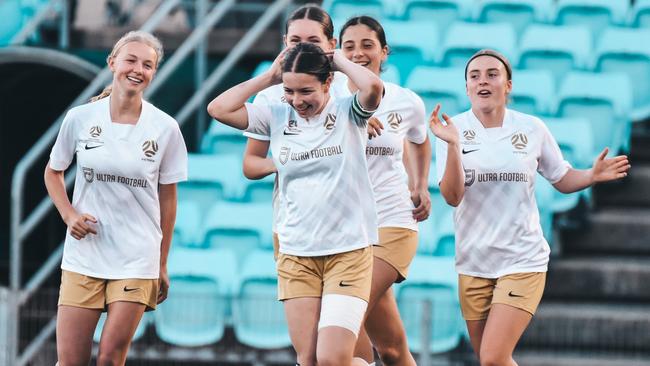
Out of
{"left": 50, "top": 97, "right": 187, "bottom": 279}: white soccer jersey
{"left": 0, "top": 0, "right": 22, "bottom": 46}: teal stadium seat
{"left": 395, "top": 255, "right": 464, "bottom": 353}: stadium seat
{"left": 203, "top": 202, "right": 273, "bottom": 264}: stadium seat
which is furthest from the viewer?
{"left": 0, "top": 0, "right": 22, "bottom": 46}: teal stadium seat

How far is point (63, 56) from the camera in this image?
12.3 metres

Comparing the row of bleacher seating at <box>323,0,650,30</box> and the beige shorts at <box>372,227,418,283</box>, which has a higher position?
the row of bleacher seating at <box>323,0,650,30</box>

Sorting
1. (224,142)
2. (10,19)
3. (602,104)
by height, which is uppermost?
(10,19)

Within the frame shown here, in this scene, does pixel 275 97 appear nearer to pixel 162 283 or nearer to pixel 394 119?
pixel 394 119

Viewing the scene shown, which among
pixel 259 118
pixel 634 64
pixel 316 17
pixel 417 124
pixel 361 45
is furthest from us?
pixel 634 64

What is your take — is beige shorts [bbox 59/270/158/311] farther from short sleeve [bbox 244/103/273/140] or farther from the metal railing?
the metal railing

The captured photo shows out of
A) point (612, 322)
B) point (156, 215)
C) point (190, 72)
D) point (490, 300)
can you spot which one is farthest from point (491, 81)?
point (190, 72)

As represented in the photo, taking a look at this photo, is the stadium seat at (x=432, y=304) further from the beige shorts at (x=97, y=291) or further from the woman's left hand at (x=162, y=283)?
the beige shorts at (x=97, y=291)

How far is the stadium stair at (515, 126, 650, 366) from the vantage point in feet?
32.7

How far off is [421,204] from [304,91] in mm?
1291

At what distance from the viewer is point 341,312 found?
20.9 feet

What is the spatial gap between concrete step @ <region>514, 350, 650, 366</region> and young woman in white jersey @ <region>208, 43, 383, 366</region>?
3679mm

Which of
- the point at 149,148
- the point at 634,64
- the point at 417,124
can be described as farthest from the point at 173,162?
the point at 634,64

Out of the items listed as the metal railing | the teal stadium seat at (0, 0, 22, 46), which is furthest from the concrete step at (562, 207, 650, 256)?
the teal stadium seat at (0, 0, 22, 46)
